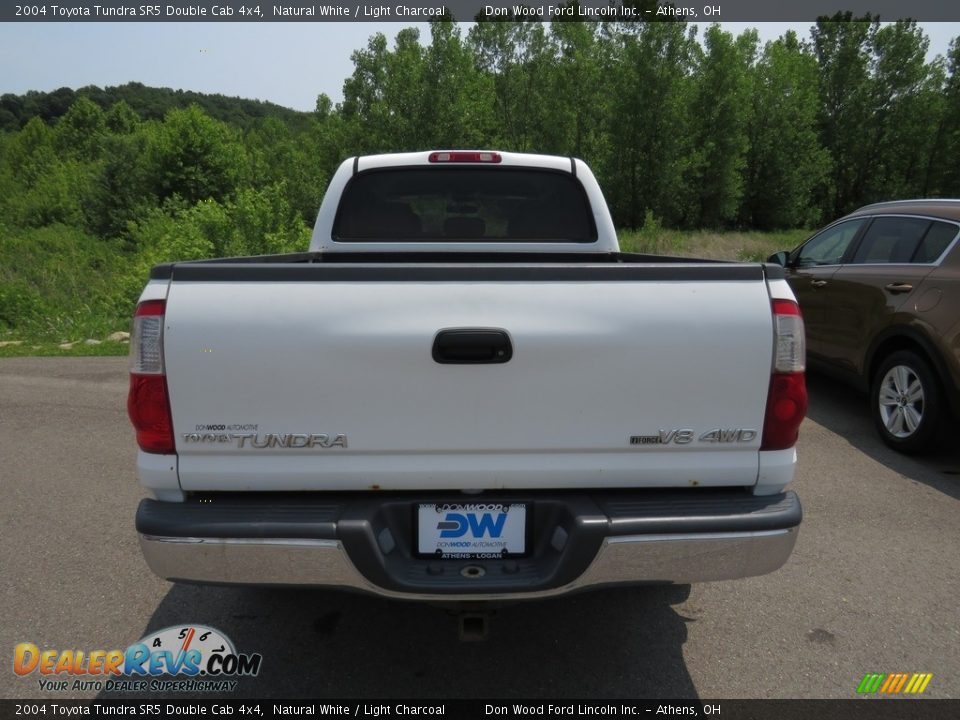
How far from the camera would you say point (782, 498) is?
7.51ft

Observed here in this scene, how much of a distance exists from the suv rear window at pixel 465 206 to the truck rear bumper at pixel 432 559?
2.27m

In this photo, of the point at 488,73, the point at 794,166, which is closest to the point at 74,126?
the point at 488,73

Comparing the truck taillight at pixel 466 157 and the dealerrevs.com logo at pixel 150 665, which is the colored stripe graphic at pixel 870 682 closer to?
the dealerrevs.com logo at pixel 150 665

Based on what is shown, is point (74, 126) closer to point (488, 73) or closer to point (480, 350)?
point (488, 73)

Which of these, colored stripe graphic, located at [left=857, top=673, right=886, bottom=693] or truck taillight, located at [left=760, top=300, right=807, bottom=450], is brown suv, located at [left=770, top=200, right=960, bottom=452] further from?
truck taillight, located at [left=760, top=300, right=807, bottom=450]

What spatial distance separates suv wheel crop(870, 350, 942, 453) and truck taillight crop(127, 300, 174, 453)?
5028 mm

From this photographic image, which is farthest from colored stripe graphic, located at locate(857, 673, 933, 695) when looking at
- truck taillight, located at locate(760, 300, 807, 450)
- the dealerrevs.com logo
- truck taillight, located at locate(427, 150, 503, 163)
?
truck taillight, located at locate(427, 150, 503, 163)

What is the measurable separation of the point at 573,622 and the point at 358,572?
1.27 m

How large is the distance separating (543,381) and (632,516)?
51 centimetres

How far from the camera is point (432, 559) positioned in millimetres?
2230

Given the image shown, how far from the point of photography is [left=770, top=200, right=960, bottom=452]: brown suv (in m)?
4.85

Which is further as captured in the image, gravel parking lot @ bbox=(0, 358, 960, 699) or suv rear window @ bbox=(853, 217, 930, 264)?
suv rear window @ bbox=(853, 217, 930, 264)

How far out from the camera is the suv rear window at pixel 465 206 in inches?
164

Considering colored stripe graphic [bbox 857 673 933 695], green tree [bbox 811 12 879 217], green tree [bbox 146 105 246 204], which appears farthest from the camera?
green tree [bbox 811 12 879 217]
